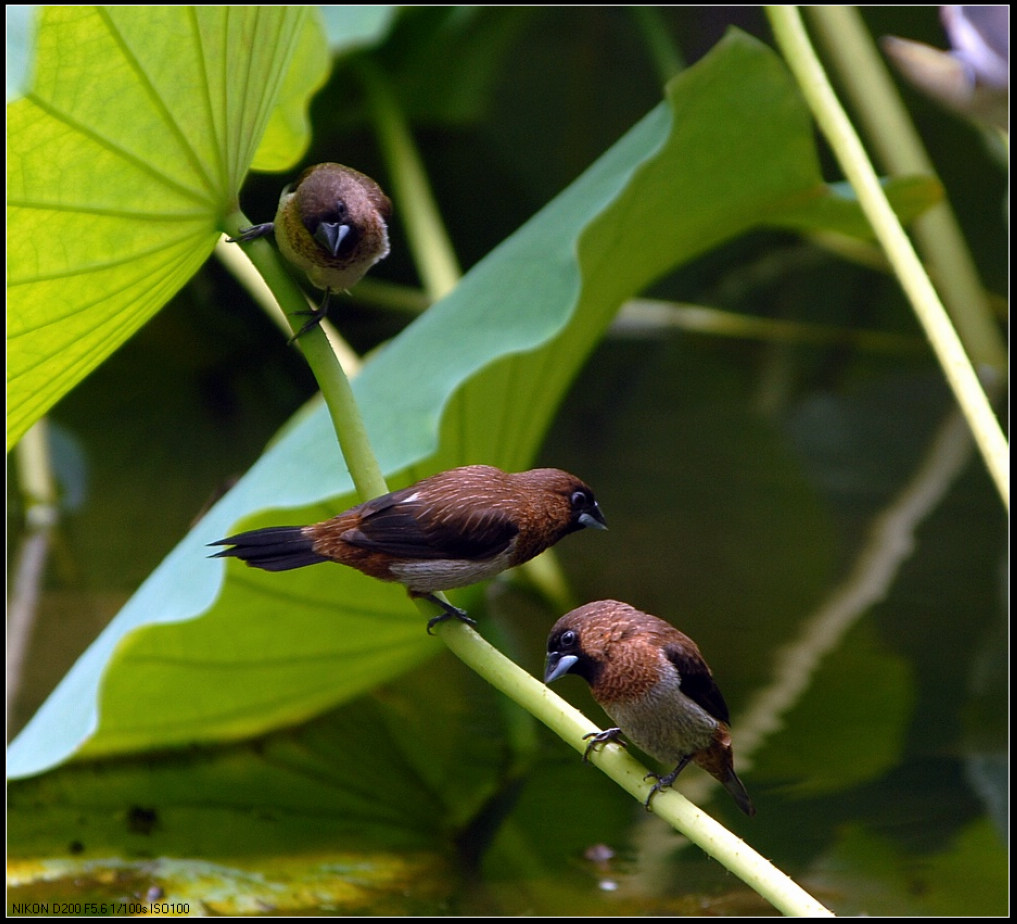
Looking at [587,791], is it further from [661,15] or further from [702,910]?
[661,15]

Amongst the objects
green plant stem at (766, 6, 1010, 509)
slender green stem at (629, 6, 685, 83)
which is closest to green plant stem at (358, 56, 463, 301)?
slender green stem at (629, 6, 685, 83)

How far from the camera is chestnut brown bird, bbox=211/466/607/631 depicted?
2.02 ft

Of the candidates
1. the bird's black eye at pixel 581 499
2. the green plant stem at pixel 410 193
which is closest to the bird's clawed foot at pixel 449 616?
the bird's black eye at pixel 581 499

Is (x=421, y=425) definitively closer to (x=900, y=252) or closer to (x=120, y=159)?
(x=120, y=159)

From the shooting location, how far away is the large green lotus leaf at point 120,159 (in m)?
0.72

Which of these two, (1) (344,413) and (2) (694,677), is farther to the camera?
(2) (694,677)

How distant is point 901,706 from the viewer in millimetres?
1564

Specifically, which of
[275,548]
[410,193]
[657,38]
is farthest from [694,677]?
[657,38]

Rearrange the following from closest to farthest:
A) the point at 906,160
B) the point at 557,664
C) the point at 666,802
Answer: the point at 666,802 < the point at 557,664 < the point at 906,160

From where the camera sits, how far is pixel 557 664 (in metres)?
0.67

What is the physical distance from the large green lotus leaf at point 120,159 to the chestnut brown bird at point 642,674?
35 cm

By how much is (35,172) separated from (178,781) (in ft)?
2.83

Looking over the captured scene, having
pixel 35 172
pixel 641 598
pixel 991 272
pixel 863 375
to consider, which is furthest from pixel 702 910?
pixel 991 272

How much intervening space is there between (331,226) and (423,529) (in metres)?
0.19
